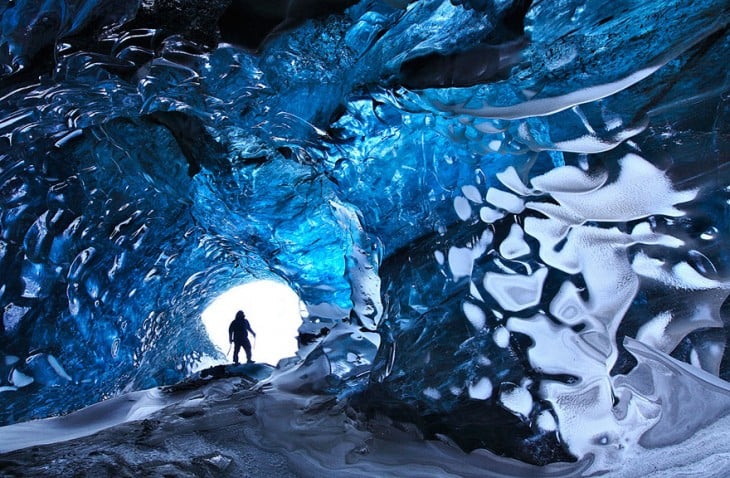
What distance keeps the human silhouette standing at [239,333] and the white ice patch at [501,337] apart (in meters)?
3.47

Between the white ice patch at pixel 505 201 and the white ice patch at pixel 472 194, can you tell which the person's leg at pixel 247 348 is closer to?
the white ice patch at pixel 472 194

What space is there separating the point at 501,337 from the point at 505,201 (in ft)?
1.36

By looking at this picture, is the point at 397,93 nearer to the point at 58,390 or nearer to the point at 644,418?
the point at 644,418

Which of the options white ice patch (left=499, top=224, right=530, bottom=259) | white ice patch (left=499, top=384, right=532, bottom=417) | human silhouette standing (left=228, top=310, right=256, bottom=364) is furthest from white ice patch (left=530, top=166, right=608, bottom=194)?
human silhouette standing (left=228, top=310, right=256, bottom=364)

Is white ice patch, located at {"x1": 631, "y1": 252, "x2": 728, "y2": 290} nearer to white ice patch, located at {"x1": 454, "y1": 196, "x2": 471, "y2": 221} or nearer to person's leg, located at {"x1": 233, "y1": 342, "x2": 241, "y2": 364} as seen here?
white ice patch, located at {"x1": 454, "y1": 196, "x2": 471, "y2": 221}

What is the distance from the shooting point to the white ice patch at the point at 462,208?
5.26ft

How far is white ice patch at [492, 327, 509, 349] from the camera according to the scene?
1.37 metres

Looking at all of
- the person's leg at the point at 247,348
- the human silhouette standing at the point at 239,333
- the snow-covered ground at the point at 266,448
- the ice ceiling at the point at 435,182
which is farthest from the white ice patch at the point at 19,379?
the person's leg at the point at 247,348

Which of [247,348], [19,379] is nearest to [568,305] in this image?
[19,379]

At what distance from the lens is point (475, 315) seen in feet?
4.84

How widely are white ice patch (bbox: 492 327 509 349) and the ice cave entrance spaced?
2.43m

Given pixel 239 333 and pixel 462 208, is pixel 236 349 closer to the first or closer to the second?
pixel 239 333

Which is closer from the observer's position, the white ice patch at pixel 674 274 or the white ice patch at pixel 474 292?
the white ice patch at pixel 674 274

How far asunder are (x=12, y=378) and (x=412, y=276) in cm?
150
